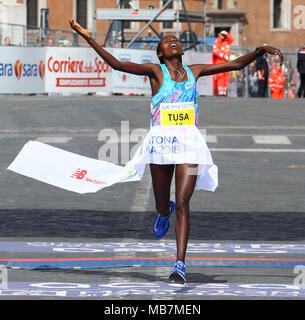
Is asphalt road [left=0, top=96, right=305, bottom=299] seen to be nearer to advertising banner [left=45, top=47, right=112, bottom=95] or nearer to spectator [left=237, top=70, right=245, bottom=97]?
advertising banner [left=45, top=47, right=112, bottom=95]

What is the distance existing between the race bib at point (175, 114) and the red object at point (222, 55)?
91.1ft

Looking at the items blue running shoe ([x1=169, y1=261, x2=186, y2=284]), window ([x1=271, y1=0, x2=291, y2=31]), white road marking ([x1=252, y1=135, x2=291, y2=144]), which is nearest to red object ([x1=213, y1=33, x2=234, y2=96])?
white road marking ([x1=252, y1=135, x2=291, y2=144])

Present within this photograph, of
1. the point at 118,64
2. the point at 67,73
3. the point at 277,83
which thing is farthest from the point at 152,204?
the point at 277,83

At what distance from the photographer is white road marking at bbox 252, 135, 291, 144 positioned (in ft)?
71.7

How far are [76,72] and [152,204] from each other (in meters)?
23.3

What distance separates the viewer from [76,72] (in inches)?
1420

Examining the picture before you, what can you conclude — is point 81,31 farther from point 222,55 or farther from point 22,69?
point 222,55

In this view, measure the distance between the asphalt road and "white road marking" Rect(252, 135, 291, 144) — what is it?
0.09ft

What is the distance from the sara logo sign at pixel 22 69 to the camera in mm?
33812

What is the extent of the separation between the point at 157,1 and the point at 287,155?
183ft

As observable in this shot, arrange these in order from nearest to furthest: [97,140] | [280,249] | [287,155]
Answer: [280,249] < [287,155] < [97,140]

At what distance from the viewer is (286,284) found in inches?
313
